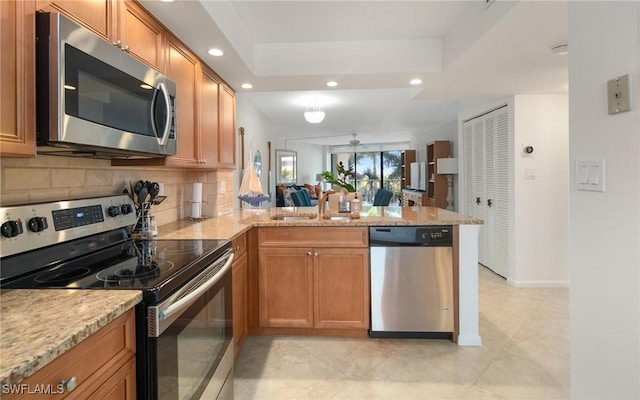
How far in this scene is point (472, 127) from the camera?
4.48 m

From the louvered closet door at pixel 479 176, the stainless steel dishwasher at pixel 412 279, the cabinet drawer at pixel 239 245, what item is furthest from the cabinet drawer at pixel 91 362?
the louvered closet door at pixel 479 176

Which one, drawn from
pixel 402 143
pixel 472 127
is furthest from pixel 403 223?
pixel 402 143

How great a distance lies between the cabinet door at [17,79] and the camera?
0.94 meters

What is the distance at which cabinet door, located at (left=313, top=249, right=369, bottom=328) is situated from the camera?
2.47m

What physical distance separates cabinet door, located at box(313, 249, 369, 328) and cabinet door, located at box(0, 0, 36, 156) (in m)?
1.80

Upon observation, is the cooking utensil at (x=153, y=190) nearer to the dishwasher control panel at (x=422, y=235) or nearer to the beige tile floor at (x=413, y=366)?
the beige tile floor at (x=413, y=366)

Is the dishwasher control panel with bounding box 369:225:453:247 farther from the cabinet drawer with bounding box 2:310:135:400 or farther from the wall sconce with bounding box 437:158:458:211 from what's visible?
the wall sconce with bounding box 437:158:458:211

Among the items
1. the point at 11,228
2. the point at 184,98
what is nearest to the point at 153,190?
the point at 184,98

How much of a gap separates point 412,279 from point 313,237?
765mm

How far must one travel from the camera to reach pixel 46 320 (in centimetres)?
82

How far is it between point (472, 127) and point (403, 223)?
2753 millimetres

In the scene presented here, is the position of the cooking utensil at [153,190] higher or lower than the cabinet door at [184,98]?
lower

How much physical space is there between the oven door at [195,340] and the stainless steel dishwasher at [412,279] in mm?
1132

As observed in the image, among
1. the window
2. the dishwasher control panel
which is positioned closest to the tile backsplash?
the dishwasher control panel
